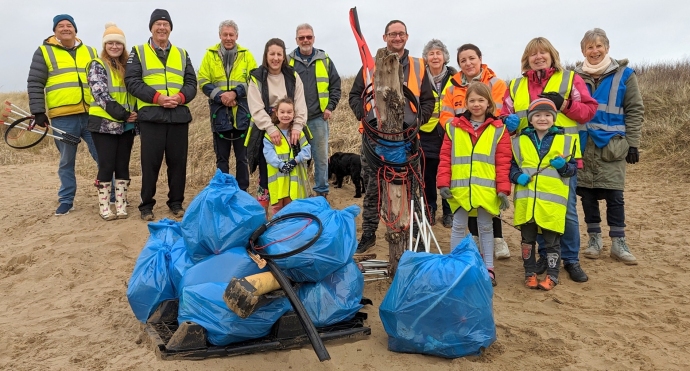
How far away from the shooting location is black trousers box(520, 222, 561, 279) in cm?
486

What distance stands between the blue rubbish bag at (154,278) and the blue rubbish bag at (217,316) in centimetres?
41

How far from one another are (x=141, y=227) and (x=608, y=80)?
5.00 metres

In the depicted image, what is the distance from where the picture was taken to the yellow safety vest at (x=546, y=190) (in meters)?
4.71

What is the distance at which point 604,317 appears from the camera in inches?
168

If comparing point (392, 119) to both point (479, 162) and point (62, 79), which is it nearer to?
point (479, 162)

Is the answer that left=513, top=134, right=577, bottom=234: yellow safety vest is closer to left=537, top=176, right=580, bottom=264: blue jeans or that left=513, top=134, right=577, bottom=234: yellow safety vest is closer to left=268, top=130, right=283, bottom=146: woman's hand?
left=537, top=176, right=580, bottom=264: blue jeans

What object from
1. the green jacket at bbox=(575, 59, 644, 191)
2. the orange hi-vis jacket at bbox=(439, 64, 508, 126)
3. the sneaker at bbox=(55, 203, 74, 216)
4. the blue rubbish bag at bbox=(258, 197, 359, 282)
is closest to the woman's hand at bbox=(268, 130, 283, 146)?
the orange hi-vis jacket at bbox=(439, 64, 508, 126)

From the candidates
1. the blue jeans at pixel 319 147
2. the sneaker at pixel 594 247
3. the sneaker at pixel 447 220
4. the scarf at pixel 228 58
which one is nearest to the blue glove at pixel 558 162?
the sneaker at pixel 594 247

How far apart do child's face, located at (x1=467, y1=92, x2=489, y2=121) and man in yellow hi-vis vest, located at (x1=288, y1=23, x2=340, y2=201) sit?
6.77 ft

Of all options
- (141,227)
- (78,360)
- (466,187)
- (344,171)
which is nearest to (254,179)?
(344,171)

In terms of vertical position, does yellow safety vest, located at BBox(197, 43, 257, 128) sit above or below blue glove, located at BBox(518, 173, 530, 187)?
above

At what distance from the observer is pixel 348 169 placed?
26.8 ft

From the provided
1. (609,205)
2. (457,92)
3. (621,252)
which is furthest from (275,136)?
(621,252)

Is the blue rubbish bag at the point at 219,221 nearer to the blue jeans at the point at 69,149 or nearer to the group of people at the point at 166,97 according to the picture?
the group of people at the point at 166,97
